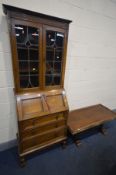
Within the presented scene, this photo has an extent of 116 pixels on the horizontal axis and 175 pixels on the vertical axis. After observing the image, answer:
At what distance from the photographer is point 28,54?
4.46ft

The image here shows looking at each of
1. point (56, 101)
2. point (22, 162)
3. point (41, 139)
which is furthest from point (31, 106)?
point (22, 162)

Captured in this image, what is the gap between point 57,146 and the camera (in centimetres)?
195

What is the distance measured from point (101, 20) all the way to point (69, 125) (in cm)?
190

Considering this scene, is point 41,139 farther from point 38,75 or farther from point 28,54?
point 28,54

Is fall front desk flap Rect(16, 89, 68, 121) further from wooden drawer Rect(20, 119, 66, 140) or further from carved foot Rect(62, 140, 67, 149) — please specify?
carved foot Rect(62, 140, 67, 149)

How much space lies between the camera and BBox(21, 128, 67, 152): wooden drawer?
5.00 ft

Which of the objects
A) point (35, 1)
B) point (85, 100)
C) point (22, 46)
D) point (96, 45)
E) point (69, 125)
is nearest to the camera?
point (22, 46)

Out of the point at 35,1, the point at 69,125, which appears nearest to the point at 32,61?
the point at 35,1

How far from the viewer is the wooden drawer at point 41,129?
4.75ft

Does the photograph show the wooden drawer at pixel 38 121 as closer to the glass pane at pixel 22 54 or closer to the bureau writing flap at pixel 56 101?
the bureau writing flap at pixel 56 101

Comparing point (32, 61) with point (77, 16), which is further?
point (77, 16)

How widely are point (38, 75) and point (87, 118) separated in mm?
1265

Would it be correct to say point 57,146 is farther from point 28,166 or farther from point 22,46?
point 22,46

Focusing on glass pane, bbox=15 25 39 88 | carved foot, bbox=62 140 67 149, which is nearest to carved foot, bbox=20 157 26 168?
carved foot, bbox=62 140 67 149
